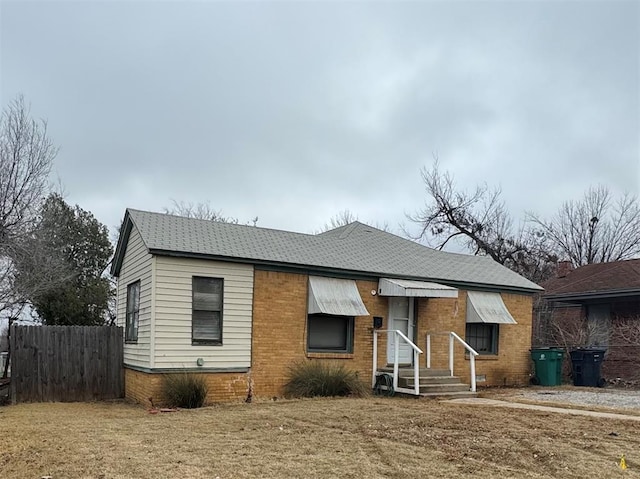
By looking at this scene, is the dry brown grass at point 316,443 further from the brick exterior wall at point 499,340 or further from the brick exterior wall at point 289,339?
the brick exterior wall at point 499,340

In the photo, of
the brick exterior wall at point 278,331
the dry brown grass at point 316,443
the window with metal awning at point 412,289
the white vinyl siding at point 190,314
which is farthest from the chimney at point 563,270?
the white vinyl siding at point 190,314

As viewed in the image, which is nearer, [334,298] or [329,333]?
[334,298]

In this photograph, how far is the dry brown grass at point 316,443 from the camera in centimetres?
612

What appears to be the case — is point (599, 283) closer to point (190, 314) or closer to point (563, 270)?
point (563, 270)

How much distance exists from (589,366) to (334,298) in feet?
29.2

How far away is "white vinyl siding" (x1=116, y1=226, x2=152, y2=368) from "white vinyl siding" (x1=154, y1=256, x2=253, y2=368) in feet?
1.22

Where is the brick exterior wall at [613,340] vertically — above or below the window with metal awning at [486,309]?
below

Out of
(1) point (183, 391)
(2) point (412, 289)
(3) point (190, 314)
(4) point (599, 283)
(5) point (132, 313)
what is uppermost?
(4) point (599, 283)

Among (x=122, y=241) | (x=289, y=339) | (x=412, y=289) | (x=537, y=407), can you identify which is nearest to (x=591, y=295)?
(x=412, y=289)

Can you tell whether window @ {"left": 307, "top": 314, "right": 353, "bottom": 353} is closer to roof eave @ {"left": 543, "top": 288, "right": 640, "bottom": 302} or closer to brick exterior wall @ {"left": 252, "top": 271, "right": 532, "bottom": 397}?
brick exterior wall @ {"left": 252, "top": 271, "right": 532, "bottom": 397}

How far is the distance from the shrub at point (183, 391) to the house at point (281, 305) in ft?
1.08

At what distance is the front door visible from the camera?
49.2 ft

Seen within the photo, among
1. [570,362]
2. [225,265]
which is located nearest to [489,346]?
[570,362]

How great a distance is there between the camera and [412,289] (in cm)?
1423
